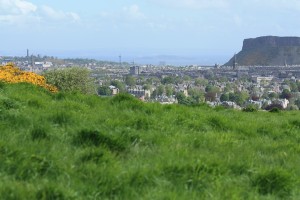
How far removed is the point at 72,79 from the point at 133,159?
121ft

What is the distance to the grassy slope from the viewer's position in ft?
17.1

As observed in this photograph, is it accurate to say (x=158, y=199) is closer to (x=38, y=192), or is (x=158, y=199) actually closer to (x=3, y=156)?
(x=38, y=192)

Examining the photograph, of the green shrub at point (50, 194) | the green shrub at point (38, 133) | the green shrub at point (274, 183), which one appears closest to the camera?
the green shrub at point (50, 194)

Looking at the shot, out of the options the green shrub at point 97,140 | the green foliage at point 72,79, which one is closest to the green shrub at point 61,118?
the green shrub at point 97,140

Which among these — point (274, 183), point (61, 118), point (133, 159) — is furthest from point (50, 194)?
point (61, 118)

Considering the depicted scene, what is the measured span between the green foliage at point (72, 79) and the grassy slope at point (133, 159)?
30863mm

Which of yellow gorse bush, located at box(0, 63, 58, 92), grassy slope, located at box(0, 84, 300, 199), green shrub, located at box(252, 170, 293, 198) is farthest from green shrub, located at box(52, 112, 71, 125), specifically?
yellow gorse bush, located at box(0, 63, 58, 92)

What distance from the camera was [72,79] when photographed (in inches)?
1673

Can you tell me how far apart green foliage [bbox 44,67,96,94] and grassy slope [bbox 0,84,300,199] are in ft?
101

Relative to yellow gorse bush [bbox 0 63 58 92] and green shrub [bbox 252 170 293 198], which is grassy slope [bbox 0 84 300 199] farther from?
yellow gorse bush [bbox 0 63 58 92]

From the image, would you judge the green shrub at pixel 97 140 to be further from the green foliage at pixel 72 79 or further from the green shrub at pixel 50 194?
the green foliage at pixel 72 79

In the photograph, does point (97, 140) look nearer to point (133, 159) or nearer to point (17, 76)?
point (133, 159)

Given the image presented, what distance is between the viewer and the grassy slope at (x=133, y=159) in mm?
5211

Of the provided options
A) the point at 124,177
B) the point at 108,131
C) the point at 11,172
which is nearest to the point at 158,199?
the point at 124,177
